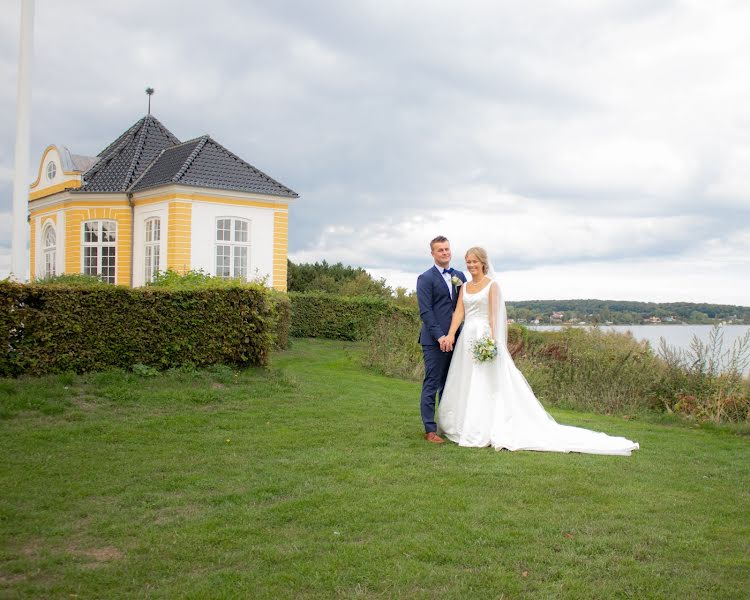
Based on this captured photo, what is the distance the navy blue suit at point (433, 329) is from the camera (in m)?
8.71

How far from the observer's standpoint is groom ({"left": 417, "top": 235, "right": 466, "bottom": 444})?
8.70m

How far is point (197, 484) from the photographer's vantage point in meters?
6.46

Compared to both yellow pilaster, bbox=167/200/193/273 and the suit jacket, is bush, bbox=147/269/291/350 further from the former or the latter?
the suit jacket

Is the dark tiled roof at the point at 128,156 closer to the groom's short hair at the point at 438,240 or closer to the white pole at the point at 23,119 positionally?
the white pole at the point at 23,119

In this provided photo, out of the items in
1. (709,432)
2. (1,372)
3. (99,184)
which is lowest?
(709,432)

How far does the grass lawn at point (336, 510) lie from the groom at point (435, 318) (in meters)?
0.58

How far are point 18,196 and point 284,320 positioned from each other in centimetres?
754

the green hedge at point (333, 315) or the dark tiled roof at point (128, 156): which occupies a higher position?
the dark tiled roof at point (128, 156)

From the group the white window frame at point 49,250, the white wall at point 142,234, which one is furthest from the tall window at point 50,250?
the white wall at point 142,234

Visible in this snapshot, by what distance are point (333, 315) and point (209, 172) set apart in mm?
6721

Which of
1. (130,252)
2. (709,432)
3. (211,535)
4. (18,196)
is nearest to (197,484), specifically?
(211,535)

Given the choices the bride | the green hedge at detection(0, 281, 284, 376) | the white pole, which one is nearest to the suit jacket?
the bride

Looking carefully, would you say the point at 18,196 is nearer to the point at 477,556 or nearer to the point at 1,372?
the point at 1,372

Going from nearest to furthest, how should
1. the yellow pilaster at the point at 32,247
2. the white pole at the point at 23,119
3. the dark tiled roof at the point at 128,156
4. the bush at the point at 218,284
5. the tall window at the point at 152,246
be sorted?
the bush at the point at 218,284 → the white pole at the point at 23,119 → the tall window at the point at 152,246 → the dark tiled roof at the point at 128,156 → the yellow pilaster at the point at 32,247
